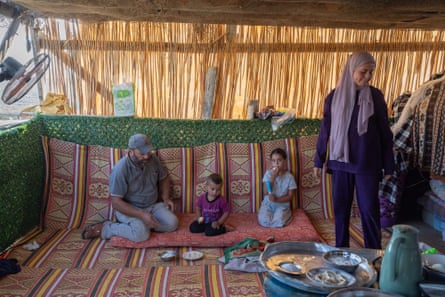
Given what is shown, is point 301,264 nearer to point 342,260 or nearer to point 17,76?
point 342,260

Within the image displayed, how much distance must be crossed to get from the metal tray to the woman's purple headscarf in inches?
44.9

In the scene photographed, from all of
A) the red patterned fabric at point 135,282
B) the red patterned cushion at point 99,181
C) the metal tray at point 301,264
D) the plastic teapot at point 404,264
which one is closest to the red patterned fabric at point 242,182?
the red patterned cushion at point 99,181

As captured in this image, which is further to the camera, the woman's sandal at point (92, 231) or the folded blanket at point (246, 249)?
the woman's sandal at point (92, 231)

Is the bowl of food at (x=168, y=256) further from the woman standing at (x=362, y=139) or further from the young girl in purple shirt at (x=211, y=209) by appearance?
the woman standing at (x=362, y=139)

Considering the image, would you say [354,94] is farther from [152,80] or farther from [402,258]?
[152,80]

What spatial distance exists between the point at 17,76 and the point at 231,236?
2197mm

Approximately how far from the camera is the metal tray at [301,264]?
1524 mm

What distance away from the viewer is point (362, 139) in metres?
2.83

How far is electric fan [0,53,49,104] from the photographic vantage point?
3.34 metres

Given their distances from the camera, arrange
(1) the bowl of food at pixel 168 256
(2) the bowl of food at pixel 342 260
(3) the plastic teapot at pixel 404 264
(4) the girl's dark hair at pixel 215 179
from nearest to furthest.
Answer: (3) the plastic teapot at pixel 404 264, (2) the bowl of food at pixel 342 260, (1) the bowl of food at pixel 168 256, (4) the girl's dark hair at pixel 215 179

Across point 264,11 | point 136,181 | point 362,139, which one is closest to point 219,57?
point 264,11

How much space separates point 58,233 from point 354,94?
2.61 m

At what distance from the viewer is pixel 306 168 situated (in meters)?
3.88

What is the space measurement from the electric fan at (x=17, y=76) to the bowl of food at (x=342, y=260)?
2.89m
